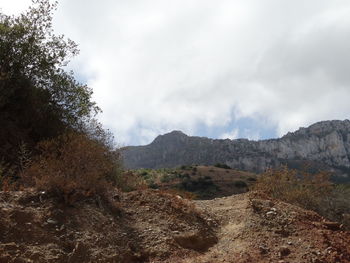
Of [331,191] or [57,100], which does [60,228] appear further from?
[331,191]

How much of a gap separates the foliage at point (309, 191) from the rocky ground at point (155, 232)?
4.22 metres

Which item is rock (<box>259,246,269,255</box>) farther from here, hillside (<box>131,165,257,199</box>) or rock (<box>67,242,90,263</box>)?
hillside (<box>131,165,257,199</box>)

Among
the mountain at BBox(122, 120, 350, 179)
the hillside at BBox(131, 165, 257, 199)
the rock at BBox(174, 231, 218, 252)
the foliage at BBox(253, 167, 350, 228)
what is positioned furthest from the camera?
the mountain at BBox(122, 120, 350, 179)

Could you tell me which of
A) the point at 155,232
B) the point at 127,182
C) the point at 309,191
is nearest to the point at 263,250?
the point at 155,232

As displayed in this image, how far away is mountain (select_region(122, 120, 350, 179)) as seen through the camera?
116 metres

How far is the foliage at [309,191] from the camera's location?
13.1 m

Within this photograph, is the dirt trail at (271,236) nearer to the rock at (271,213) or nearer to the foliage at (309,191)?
the rock at (271,213)

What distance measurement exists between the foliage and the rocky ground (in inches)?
166

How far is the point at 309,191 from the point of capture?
1402 cm

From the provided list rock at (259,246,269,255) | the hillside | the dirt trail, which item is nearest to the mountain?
the hillside

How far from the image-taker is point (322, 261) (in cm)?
696

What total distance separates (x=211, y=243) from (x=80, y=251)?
2526mm

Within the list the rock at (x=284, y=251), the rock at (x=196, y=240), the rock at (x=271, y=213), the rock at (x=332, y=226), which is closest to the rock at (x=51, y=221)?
the rock at (x=196, y=240)

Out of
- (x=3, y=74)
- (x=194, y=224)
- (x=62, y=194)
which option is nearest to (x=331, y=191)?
(x=194, y=224)
